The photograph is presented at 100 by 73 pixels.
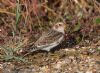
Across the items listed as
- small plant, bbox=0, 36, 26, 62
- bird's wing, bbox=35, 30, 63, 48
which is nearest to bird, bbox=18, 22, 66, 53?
bird's wing, bbox=35, 30, 63, 48

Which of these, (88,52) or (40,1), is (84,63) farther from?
(40,1)

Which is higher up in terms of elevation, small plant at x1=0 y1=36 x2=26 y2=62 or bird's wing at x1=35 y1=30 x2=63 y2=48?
bird's wing at x1=35 y1=30 x2=63 y2=48

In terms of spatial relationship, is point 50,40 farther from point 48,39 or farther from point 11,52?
point 11,52

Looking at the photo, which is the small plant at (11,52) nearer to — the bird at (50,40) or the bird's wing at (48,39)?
the bird at (50,40)

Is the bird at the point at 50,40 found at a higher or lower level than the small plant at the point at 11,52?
higher

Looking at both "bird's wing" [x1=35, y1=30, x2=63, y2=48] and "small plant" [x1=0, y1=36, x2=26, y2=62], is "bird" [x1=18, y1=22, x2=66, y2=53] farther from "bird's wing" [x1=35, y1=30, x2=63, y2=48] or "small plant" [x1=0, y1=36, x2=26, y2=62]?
"small plant" [x1=0, y1=36, x2=26, y2=62]

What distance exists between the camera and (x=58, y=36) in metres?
6.69

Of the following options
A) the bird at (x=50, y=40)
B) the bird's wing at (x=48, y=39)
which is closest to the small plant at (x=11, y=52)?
the bird at (x=50, y=40)

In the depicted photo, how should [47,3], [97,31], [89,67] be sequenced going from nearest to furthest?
[89,67] < [97,31] < [47,3]

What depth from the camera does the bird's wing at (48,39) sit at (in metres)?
6.51

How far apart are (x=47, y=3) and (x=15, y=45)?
1.36 m

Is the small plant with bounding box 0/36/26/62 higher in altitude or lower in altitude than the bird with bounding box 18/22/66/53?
lower

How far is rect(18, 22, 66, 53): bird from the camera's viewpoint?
21.4 feet

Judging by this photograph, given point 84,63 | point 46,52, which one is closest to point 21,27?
point 46,52
